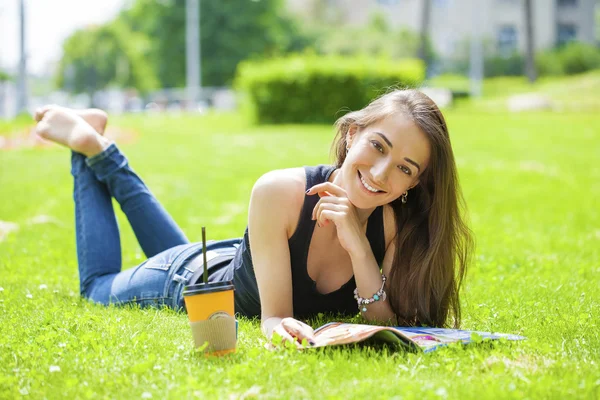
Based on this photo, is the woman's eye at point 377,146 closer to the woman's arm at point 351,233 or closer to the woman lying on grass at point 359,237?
the woman lying on grass at point 359,237

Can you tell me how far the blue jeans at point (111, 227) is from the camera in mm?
4715

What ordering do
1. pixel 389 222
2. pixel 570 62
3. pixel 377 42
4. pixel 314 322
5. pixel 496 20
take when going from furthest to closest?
pixel 496 20, pixel 377 42, pixel 570 62, pixel 314 322, pixel 389 222

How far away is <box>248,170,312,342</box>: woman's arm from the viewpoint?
354 cm

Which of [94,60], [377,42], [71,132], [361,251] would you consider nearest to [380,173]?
[361,251]

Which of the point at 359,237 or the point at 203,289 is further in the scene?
the point at 359,237

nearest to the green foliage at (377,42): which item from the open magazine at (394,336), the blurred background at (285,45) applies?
the blurred background at (285,45)

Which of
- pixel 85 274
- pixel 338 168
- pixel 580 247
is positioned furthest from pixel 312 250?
pixel 580 247

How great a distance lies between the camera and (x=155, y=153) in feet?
49.8

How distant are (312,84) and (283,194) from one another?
17541 millimetres

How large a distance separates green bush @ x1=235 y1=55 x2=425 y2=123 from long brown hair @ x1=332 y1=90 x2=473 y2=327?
54.2 feet

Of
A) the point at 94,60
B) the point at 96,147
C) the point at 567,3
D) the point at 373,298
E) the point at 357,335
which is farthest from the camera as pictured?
the point at 567,3

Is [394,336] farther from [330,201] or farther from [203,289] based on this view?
[203,289]

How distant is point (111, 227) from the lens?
501 cm

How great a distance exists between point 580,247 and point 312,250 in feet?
13.7
